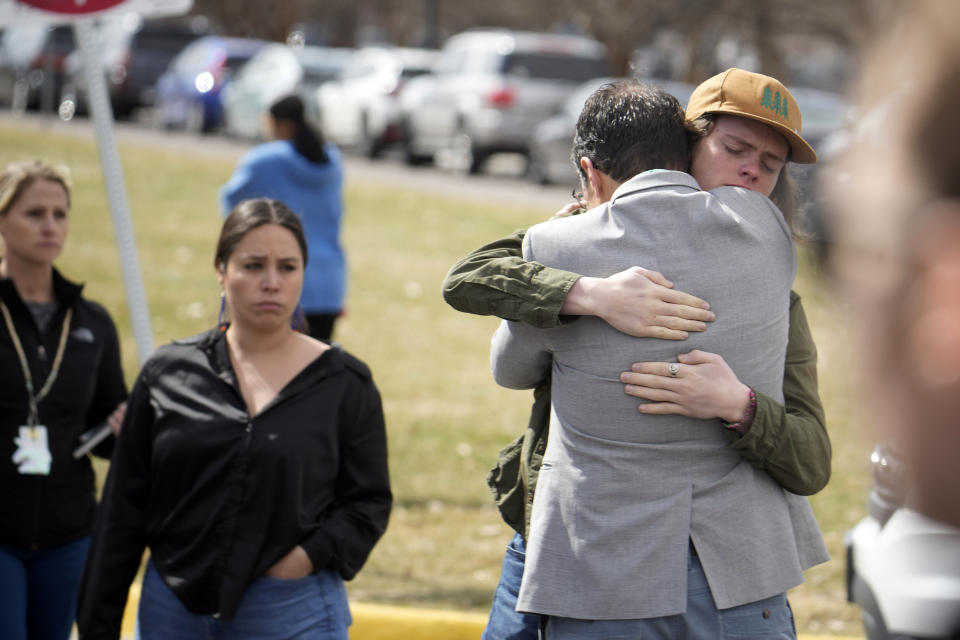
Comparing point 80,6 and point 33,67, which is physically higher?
point 33,67

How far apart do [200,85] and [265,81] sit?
282 centimetres

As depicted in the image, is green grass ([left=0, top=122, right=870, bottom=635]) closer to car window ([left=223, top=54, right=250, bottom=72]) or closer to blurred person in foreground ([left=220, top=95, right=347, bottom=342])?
blurred person in foreground ([left=220, top=95, right=347, bottom=342])

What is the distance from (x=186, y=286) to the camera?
13.8m

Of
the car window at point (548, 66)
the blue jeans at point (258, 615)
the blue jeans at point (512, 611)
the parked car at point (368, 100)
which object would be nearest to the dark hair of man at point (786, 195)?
the blue jeans at point (512, 611)

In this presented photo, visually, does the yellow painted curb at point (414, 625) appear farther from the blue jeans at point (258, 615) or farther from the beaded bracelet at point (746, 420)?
the beaded bracelet at point (746, 420)

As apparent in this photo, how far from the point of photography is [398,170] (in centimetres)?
2288

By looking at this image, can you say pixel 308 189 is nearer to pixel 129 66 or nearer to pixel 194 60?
pixel 194 60

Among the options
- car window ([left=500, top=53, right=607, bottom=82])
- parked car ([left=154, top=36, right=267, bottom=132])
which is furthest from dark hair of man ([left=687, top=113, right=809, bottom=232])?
parked car ([left=154, top=36, right=267, bottom=132])

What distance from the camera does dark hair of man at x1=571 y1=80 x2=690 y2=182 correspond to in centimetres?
271

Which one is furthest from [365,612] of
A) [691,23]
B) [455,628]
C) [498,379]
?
[691,23]

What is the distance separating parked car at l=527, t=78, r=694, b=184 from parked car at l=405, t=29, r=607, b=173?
1.28 feet

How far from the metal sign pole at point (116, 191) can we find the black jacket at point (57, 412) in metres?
0.31

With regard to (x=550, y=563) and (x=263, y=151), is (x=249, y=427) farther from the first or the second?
(x=263, y=151)

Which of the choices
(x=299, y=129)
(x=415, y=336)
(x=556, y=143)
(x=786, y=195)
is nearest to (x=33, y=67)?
(x=556, y=143)
